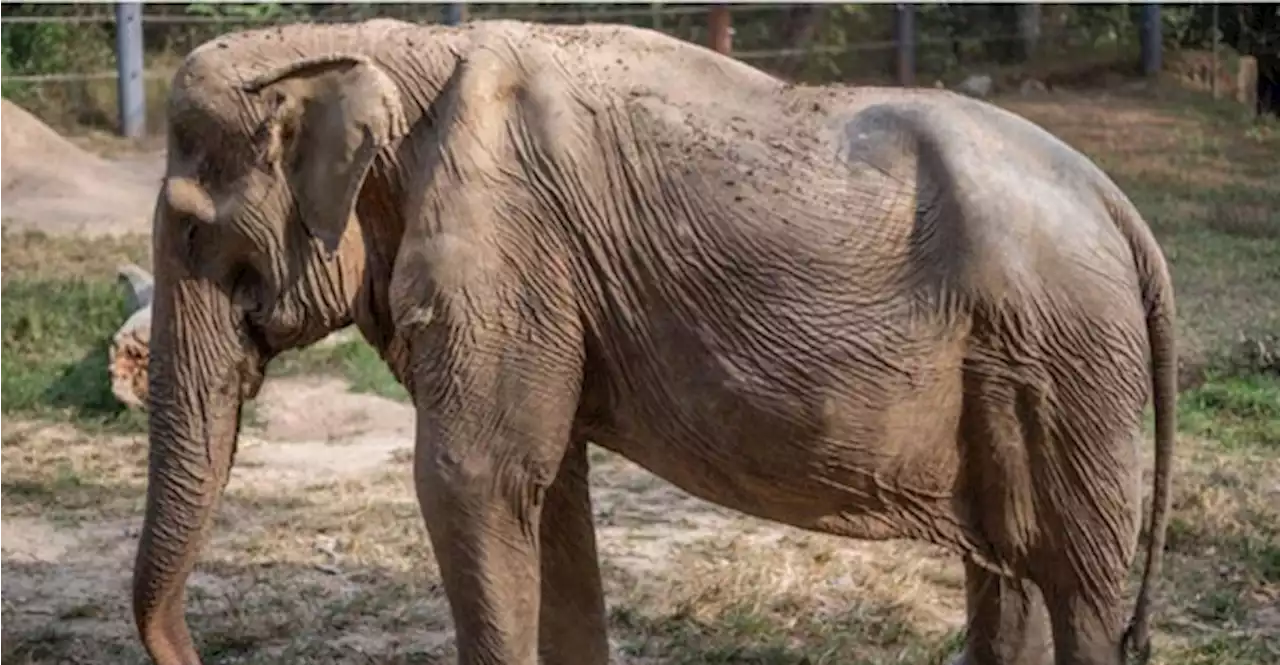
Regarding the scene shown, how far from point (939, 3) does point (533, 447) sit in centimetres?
1308

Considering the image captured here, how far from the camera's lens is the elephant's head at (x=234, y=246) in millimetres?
3268

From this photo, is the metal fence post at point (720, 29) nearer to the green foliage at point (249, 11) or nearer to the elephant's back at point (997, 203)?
the green foliage at point (249, 11)

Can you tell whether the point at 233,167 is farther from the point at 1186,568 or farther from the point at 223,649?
the point at 1186,568

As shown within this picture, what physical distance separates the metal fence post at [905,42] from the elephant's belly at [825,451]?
1193 cm

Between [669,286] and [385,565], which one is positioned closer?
[669,286]

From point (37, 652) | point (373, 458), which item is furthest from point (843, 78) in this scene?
point (37, 652)

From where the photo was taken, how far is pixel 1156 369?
11.4ft

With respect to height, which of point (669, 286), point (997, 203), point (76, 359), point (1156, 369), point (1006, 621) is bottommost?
point (76, 359)

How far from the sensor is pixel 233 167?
335 cm

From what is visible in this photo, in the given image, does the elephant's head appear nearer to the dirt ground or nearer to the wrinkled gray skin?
the wrinkled gray skin

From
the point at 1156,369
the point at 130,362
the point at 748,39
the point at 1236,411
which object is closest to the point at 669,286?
the point at 1156,369

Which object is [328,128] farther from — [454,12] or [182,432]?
[454,12]

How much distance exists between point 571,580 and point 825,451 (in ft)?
2.47

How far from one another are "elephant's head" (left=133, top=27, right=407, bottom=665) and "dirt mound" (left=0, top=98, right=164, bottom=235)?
6718 mm
